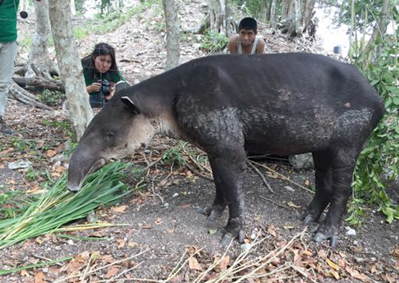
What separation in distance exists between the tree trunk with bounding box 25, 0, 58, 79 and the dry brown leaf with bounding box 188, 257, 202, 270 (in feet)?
22.4

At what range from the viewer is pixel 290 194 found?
4977 mm

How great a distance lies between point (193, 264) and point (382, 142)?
2.66 meters

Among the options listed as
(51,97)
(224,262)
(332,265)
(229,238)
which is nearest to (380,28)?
(332,265)

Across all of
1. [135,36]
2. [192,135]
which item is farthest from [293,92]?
[135,36]

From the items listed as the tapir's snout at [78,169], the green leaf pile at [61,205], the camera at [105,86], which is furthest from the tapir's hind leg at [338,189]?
the camera at [105,86]

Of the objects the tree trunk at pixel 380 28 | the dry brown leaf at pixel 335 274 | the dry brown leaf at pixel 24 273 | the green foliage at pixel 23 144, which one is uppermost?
the tree trunk at pixel 380 28

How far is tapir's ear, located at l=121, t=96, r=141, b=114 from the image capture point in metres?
3.66

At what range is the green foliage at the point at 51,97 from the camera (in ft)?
27.1

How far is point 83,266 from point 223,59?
2.35 m

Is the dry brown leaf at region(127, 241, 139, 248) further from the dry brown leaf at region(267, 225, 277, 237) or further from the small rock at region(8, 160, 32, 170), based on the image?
→ the small rock at region(8, 160, 32, 170)

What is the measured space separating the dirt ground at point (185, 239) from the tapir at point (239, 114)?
0.97ft

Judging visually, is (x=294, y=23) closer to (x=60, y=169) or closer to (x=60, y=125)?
(x=60, y=125)

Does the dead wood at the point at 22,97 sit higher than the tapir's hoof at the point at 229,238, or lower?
higher

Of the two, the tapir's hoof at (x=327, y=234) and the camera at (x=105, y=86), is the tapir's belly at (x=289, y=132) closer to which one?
the tapir's hoof at (x=327, y=234)
